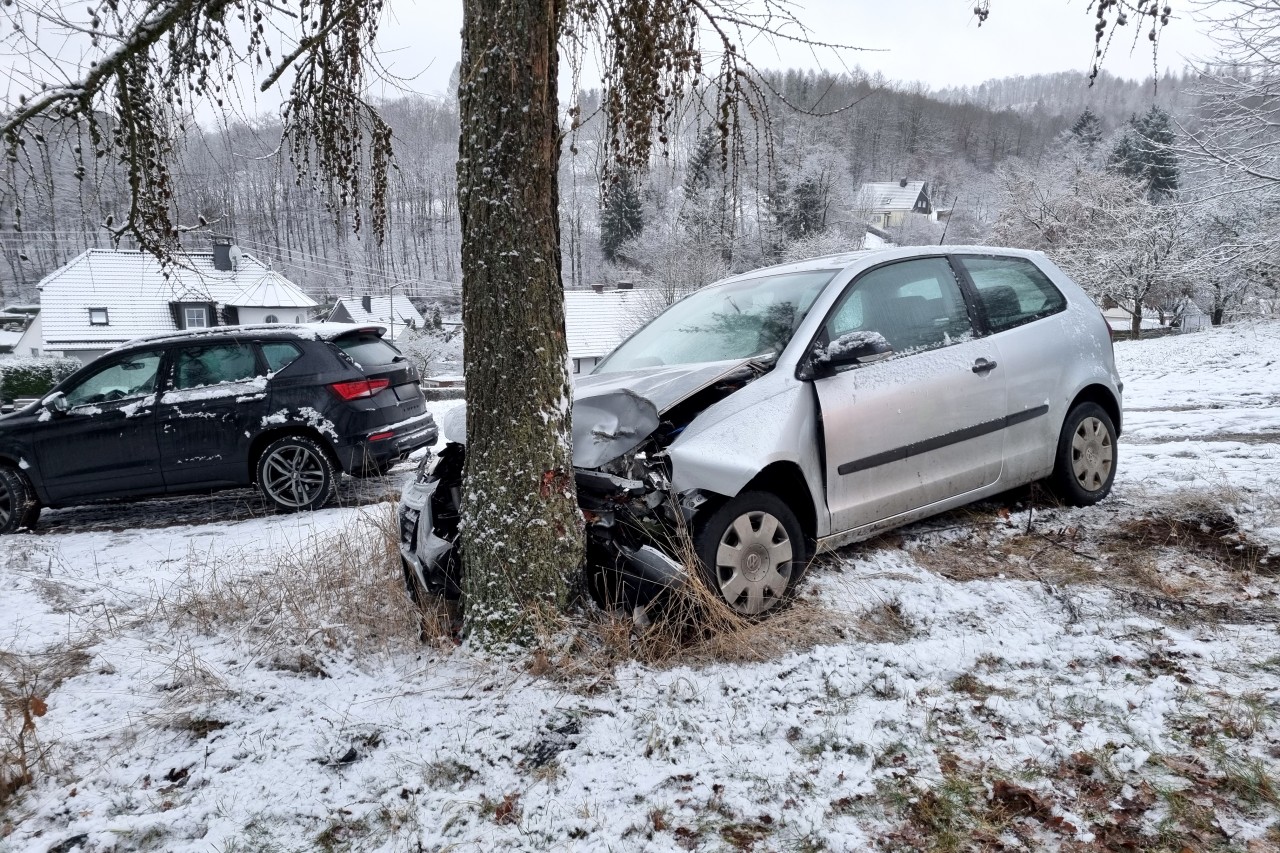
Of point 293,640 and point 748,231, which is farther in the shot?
point 748,231

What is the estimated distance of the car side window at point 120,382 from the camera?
22.6ft

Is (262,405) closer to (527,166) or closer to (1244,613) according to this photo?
(527,166)

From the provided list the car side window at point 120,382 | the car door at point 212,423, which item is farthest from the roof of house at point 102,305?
the car door at point 212,423

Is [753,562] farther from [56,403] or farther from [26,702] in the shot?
[56,403]

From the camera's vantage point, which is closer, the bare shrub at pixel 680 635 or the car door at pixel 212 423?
the bare shrub at pixel 680 635

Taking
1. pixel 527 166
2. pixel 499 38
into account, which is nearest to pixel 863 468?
pixel 527 166

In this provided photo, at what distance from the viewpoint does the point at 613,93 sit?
368 centimetres

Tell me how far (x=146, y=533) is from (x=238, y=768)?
4782 mm

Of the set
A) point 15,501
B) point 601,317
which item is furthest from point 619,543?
point 601,317

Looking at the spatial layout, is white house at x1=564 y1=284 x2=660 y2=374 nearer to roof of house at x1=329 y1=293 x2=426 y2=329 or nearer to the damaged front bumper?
roof of house at x1=329 y1=293 x2=426 y2=329

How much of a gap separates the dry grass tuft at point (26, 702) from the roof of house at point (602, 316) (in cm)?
3743

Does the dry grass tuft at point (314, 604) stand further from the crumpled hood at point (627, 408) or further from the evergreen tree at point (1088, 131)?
the evergreen tree at point (1088, 131)

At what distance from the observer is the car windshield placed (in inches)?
159

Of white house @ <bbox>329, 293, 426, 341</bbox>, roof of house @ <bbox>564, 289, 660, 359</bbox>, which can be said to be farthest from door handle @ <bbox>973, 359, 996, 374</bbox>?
white house @ <bbox>329, 293, 426, 341</bbox>
